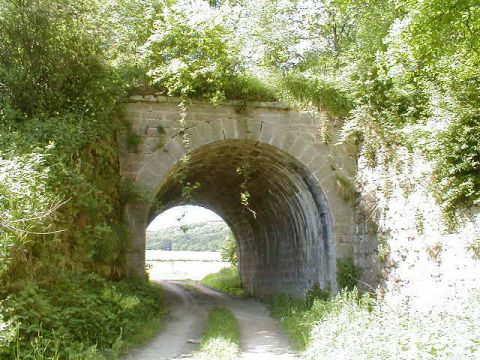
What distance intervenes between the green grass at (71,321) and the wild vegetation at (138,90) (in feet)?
0.08

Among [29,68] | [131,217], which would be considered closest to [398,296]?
[131,217]

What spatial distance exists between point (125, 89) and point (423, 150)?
5.96 meters

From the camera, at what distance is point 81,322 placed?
6629 millimetres

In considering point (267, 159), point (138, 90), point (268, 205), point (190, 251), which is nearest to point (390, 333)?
point (267, 159)

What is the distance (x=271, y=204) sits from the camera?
1427cm

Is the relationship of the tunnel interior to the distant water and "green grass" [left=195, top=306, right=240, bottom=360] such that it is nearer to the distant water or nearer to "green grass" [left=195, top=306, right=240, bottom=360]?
"green grass" [left=195, top=306, right=240, bottom=360]

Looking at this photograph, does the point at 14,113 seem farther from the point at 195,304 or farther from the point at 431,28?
the point at 195,304

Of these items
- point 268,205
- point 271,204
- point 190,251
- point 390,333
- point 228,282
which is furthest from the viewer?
point 190,251

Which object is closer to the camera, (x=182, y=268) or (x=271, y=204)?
(x=271, y=204)

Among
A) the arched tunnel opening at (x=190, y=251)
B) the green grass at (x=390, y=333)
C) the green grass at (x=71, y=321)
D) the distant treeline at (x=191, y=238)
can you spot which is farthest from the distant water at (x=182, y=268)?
the distant treeline at (x=191, y=238)

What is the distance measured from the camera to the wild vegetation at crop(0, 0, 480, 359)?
20.0ft

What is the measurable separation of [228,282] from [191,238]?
207 ft

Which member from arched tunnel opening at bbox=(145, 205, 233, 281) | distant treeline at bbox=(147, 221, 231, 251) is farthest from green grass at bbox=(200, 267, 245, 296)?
distant treeline at bbox=(147, 221, 231, 251)

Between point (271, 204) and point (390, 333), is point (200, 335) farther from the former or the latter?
point (271, 204)
